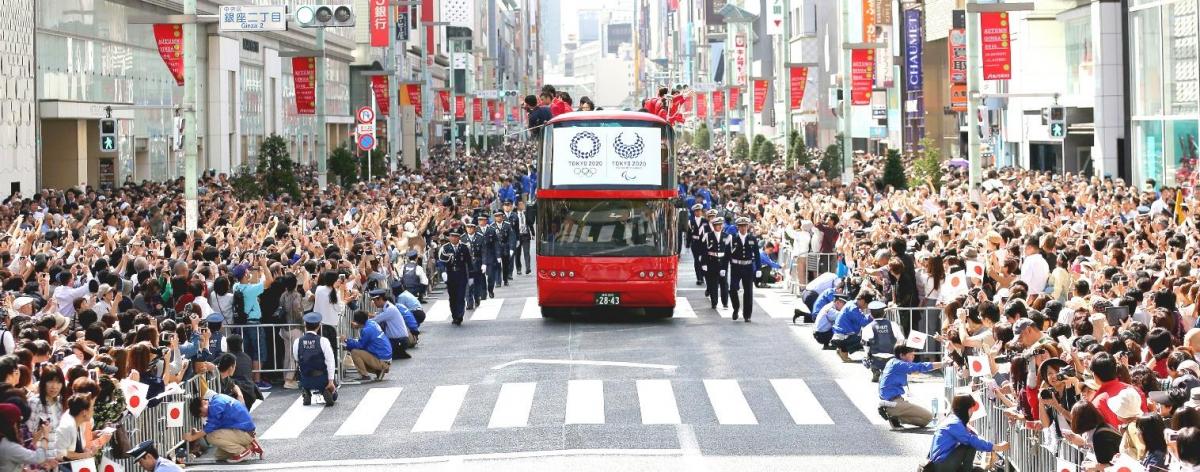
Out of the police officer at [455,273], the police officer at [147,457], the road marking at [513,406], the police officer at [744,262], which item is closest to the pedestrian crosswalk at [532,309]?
the police officer at [455,273]

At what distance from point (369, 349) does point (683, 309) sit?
8911 millimetres

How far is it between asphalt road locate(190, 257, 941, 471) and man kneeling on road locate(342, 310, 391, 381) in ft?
0.78

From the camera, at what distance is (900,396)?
16312mm

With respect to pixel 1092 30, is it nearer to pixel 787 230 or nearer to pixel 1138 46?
pixel 1138 46

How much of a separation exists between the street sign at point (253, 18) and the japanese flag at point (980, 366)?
1506 centimetres

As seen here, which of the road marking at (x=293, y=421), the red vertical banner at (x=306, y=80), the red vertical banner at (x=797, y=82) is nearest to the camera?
the road marking at (x=293, y=421)

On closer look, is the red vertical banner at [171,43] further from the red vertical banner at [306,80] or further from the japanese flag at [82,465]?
the japanese flag at [82,465]

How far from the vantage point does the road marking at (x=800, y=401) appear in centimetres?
1697

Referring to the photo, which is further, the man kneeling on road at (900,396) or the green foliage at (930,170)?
the green foliage at (930,170)

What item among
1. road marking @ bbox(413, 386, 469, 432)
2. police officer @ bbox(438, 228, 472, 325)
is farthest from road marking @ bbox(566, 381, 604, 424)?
police officer @ bbox(438, 228, 472, 325)

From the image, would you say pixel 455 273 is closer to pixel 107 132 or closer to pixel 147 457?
pixel 107 132

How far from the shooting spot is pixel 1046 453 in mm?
12102

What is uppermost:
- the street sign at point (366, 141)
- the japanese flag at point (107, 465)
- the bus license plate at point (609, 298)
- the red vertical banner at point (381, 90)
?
the red vertical banner at point (381, 90)

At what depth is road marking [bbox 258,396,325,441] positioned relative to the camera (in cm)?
1675
